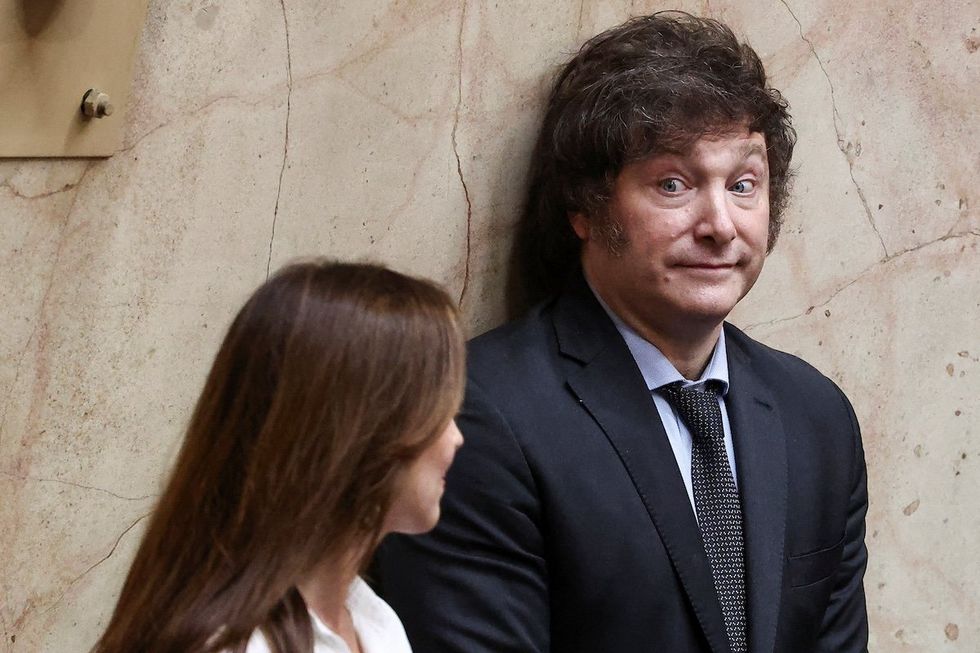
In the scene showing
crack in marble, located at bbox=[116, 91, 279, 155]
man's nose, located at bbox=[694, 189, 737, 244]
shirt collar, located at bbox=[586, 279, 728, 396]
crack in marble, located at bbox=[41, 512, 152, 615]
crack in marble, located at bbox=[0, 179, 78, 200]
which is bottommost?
crack in marble, located at bbox=[41, 512, 152, 615]

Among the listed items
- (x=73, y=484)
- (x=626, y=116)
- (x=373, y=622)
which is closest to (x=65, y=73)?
(x=73, y=484)

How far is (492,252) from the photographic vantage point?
2361 mm

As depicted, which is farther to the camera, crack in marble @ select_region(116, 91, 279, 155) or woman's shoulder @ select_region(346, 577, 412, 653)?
crack in marble @ select_region(116, 91, 279, 155)

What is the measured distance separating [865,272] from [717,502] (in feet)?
2.90

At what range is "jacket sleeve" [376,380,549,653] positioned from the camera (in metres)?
2.04

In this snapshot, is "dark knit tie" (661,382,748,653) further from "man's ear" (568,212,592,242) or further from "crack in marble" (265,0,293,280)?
"crack in marble" (265,0,293,280)

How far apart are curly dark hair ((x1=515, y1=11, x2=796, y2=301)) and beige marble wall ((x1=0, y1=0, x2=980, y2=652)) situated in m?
0.07

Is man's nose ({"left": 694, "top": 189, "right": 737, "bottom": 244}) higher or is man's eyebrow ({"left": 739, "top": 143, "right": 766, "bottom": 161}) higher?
man's eyebrow ({"left": 739, "top": 143, "right": 766, "bottom": 161})

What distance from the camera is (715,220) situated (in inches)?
86.4

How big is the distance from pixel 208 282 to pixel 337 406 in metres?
0.68

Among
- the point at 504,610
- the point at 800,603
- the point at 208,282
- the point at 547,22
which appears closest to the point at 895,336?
the point at 800,603

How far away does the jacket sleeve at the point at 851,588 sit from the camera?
2.42 m

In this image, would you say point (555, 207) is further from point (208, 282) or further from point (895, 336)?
point (895, 336)

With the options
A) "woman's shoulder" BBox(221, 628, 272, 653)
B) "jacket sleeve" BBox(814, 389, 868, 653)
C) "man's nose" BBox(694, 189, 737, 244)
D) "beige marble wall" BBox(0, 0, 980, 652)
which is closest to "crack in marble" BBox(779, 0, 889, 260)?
"beige marble wall" BBox(0, 0, 980, 652)
